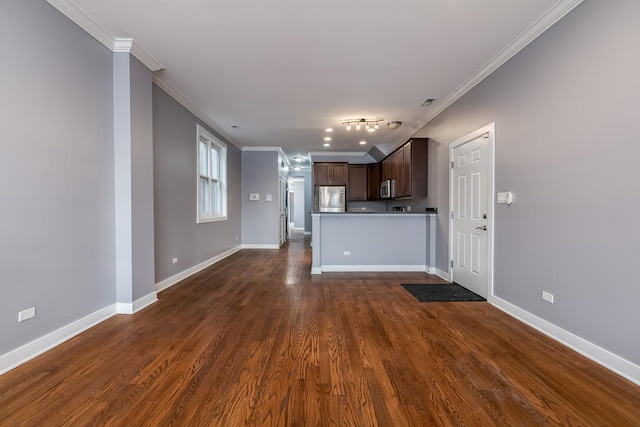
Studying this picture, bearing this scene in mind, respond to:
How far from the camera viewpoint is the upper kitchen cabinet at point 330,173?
8.16 m

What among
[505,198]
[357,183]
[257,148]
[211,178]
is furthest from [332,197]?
[505,198]

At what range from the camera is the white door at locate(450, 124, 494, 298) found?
329 cm

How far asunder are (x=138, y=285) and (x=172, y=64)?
2477mm

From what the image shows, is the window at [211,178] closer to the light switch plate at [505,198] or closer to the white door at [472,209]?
the white door at [472,209]

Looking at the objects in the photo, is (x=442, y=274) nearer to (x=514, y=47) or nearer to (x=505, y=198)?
(x=505, y=198)

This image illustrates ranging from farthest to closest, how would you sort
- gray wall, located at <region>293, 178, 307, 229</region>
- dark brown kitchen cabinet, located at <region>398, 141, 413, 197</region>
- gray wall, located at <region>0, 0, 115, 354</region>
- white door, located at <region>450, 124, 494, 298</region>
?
gray wall, located at <region>293, 178, 307, 229</region> < dark brown kitchen cabinet, located at <region>398, 141, 413, 197</region> < white door, located at <region>450, 124, 494, 298</region> < gray wall, located at <region>0, 0, 115, 354</region>

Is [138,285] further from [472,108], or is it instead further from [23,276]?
[472,108]

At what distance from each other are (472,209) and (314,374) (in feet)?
9.62

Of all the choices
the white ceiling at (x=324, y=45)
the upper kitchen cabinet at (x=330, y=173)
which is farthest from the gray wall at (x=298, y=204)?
the white ceiling at (x=324, y=45)

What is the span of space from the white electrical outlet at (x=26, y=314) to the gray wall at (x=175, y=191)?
160 centimetres

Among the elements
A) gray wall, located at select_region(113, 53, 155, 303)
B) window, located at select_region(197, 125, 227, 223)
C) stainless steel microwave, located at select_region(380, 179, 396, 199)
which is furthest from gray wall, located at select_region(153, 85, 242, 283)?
stainless steel microwave, located at select_region(380, 179, 396, 199)

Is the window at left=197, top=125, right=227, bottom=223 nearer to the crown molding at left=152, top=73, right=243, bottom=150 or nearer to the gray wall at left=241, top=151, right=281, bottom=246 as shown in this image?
the crown molding at left=152, top=73, right=243, bottom=150

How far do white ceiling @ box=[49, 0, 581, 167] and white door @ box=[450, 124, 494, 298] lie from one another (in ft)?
2.64

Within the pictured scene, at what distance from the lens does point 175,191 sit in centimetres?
410
